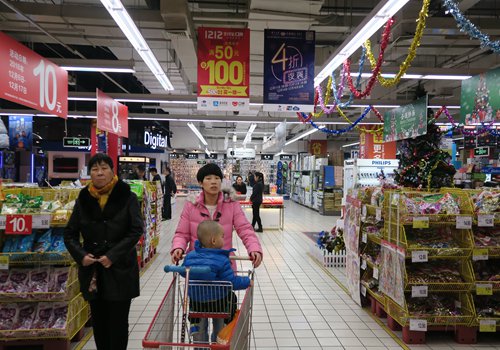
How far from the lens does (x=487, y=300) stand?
4426 mm

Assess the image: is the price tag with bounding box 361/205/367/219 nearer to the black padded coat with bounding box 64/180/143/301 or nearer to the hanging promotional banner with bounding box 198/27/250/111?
the hanging promotional banner with bounding box 198/27/250/111

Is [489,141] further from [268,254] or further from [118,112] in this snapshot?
[118,112]

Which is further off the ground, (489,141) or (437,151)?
(489,141)

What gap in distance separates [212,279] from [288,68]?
5251mm

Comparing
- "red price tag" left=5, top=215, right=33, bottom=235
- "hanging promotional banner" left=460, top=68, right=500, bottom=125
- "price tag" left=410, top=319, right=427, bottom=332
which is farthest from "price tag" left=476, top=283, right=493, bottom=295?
"red price tag" left=5, top=215, right=33, bottom=235

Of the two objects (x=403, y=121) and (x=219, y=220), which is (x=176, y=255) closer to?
(x=219, y=220)

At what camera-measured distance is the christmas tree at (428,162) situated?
500cm

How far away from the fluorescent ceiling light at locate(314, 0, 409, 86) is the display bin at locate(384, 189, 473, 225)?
203 centimetres

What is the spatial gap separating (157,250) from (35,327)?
5176mm

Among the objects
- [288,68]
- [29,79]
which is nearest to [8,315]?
[29,79]

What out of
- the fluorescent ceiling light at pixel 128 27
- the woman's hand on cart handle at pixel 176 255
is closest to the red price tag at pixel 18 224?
the woman's hand on cart handle at pixel 176 255

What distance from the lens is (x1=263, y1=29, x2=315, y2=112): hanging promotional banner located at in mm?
6828

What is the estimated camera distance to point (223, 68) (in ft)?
22.5

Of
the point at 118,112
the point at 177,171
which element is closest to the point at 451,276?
the point at 118,112
